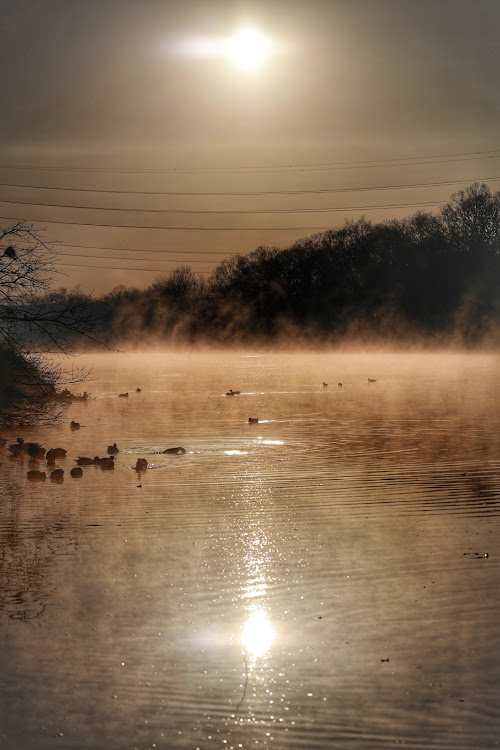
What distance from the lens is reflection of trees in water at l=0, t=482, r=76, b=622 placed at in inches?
330

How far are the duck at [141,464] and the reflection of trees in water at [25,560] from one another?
274 cm

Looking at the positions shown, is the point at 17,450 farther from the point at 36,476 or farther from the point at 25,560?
the point at 25,560

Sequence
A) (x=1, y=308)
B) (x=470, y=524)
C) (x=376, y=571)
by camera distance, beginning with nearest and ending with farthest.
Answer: (x=376, y=571), (x=470, y=524), (x=1, y=308)

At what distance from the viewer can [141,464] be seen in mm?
15641

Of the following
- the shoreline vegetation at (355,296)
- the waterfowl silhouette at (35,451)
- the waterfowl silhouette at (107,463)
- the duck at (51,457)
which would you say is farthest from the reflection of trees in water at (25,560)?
the shoreline vegetation at (355,296)

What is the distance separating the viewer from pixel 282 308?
93.4m

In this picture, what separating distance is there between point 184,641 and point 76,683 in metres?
1.00

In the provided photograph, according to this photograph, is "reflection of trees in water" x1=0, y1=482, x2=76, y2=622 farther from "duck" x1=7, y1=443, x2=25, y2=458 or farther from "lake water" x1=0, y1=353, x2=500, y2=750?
"duck" x1=7, y1=443, x2=25, y2=458

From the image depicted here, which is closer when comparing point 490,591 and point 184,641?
point 184,641

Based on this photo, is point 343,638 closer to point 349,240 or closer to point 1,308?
point 1,308

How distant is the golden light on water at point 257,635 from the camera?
7.10 metres

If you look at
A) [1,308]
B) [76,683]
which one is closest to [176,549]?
[76,683]

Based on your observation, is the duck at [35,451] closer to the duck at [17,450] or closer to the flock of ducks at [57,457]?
the flock of ducks at [57,457]

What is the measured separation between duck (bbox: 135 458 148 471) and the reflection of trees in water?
8.98 feet
